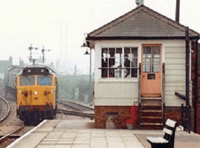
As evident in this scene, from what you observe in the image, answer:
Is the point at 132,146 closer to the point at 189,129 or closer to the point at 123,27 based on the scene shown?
the point at 189,129

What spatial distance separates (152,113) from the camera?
15.1 m

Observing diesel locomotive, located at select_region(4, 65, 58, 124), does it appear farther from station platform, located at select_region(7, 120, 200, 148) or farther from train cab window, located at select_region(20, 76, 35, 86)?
station platform, located at select_region(7, 120, 200, 148)

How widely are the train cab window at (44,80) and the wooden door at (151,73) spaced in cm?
864

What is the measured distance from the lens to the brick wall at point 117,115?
15148mm

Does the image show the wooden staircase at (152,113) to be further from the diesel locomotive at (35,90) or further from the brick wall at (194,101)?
the diesel locomotive at (35,90)

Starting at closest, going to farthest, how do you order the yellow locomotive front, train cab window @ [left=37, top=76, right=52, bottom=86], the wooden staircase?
the wooden staircase, the yellow locomotive front, train cab window @ [left=37, top=76, right=52, bottom=86]

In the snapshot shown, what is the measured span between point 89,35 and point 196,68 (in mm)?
4196

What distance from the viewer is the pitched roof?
15.1 metres

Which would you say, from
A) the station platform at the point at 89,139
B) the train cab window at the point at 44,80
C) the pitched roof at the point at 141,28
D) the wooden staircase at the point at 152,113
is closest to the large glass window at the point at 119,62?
the pitched roof at the point at 141,28

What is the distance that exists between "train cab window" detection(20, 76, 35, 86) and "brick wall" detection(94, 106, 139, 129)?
335 inches

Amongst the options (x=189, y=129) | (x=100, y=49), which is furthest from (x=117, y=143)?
(x=100, y=49)

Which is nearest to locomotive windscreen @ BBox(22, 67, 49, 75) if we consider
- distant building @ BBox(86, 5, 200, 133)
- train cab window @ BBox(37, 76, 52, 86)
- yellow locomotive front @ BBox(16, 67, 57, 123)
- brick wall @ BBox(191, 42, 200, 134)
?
yellow locomotive front @ BBox(16, 67, 57, 123)

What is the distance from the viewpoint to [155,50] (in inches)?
605

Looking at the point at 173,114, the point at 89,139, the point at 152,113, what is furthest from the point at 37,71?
the point at 89,139
